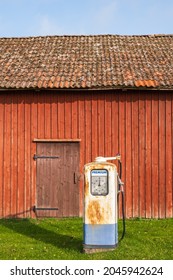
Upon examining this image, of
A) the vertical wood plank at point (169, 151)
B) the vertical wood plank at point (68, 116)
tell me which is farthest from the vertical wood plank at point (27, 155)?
the vertical wood plank at point (169, 151)

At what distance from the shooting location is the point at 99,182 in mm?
7887

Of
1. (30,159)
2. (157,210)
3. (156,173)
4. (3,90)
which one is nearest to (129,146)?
(156,173)

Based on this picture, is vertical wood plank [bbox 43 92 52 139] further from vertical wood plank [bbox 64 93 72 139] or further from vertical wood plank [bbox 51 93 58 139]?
vertical wood plank [bbox 64 93 72 139]

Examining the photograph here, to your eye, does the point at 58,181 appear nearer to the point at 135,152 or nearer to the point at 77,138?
the point at 77,138

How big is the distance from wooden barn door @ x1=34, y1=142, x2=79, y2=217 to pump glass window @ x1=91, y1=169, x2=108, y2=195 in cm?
424

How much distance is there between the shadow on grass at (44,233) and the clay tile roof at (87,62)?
12.1ft

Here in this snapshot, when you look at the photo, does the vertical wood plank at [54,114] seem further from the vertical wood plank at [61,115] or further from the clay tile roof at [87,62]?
the clay tile roof at [87,62]

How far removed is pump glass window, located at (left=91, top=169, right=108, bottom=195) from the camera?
787 centimetres

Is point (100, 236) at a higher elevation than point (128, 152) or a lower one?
lower

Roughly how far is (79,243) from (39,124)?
456cm

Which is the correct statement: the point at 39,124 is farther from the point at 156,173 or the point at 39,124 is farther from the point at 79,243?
the point at 79,243

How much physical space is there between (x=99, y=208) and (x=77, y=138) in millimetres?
4557

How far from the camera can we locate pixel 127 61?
1352 cm

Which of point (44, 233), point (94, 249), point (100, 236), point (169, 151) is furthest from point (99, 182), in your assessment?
point (169, 151)
